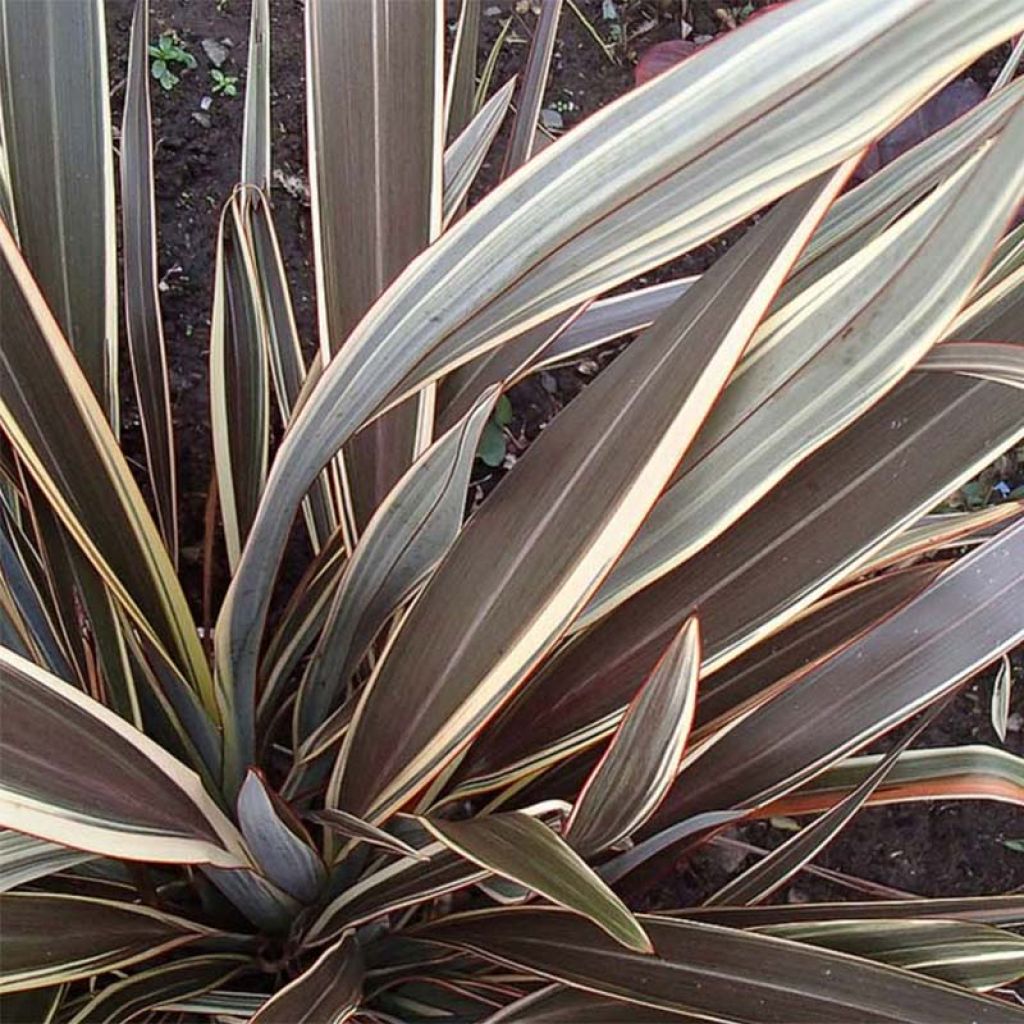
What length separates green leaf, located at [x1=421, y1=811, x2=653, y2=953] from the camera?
1.53 ft

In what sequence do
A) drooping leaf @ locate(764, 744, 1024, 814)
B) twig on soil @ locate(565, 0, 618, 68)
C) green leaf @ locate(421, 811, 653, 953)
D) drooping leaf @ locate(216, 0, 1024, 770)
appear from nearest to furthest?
1. drooping leaf @ locate(216, 0, 1024, 770)
2. green leaf @ locate(421, 811, 653, 953)
3. drooping leaf @ locate(764, 744, 1024, 814)
4. twig on soil @ locate(565, 0, 618, 68)

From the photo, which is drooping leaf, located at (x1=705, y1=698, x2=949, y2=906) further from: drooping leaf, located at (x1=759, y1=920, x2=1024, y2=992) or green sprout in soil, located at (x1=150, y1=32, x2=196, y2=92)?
green sprout in soil, located at (x1=150, y1=32, x2=196, y2=92)

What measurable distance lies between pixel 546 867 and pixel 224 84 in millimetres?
946

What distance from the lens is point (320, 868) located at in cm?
69

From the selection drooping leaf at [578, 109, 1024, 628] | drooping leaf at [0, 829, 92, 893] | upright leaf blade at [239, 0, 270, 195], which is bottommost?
drooping leaf at [0, 829, 92, 893]

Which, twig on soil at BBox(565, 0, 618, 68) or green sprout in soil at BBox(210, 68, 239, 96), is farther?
twig on soil at BBox(565, 0, 618, 68)

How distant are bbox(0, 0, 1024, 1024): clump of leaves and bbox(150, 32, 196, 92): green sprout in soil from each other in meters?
0.33

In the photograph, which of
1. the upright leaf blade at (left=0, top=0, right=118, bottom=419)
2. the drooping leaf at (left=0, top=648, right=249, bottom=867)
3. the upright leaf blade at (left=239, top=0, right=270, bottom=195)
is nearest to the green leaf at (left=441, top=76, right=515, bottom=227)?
the upright leaf blade at (left=239, top=0, right=270, bottom=195)

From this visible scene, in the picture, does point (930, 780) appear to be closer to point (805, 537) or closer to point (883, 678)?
point (883, 678)

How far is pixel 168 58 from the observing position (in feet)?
3.78

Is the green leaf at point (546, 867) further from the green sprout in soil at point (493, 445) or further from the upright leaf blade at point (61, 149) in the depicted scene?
the green sprout in soil at point (493, 445)

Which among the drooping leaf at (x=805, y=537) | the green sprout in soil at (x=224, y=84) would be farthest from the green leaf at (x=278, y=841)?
the green sprout in soil at (x=224, y=84)

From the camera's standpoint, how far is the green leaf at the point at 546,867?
47cm

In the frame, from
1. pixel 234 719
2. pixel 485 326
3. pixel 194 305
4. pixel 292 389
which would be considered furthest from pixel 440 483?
pixel 194 305
